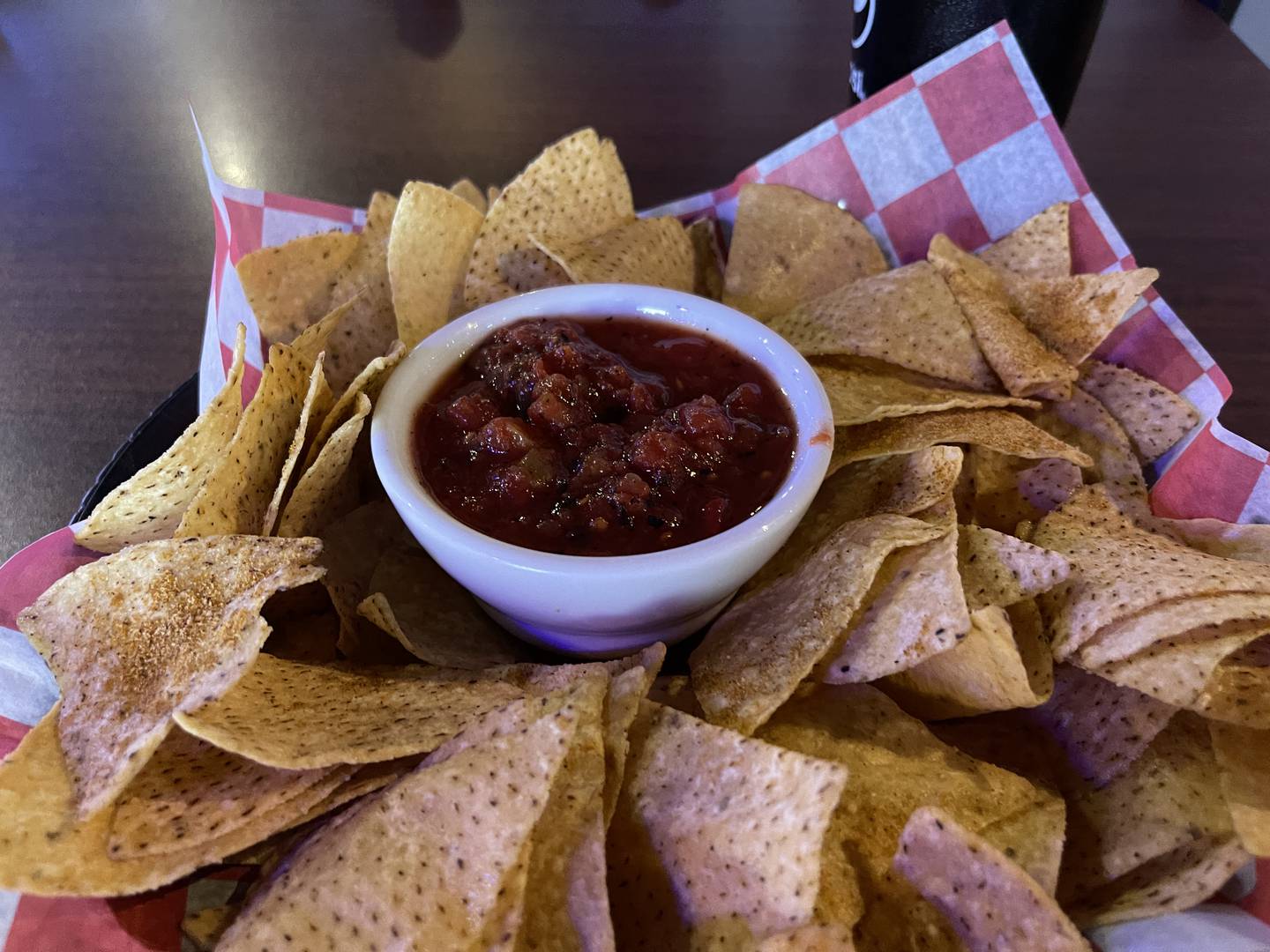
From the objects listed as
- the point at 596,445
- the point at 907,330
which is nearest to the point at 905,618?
the point at 596,445

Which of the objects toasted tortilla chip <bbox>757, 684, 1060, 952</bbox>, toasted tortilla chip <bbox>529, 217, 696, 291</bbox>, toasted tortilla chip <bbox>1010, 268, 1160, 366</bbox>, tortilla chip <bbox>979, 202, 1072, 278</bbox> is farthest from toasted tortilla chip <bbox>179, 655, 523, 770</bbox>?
tortilla chip <bbox>979, 202, 1072, 278</bbox>

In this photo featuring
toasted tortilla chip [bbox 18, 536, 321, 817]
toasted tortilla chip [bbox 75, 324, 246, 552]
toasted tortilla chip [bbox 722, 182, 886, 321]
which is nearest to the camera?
toasted tortilla chip [bbox 18, 536, 321, 817]

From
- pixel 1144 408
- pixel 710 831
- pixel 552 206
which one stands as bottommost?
pixel 710 831

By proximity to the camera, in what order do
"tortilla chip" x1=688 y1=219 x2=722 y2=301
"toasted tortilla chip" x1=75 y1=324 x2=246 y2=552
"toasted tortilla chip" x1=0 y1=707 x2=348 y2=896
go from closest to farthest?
"toasted tortilla chip" x1=0 y1=707 x2=348 y2=896 < "toasted tortilla chip" x1=75 y1=324 x2=246 y2=552 < "tortilla chip" x1=688 y1=219 x2=722 y2=301

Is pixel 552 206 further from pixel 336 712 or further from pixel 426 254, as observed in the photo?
pixel 336 712

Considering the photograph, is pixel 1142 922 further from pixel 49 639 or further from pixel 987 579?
pixel 49 639

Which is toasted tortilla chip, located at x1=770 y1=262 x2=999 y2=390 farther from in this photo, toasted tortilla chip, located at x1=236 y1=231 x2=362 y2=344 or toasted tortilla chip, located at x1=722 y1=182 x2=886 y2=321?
toasted tortilla chip, located at x1=236 y1=231 x2=362 y2=344
